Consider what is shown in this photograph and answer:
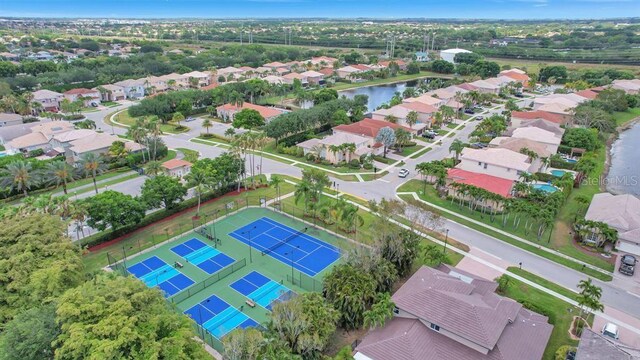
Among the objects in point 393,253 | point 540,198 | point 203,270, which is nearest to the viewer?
point 393,253

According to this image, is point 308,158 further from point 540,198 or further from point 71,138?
point 71,138

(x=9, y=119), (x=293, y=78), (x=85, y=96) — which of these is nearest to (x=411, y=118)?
(x=293, y=78)

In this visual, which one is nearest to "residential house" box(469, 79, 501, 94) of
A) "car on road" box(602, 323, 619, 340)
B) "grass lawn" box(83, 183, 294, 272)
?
"grass lawn" box(83, 183, 294, 272)

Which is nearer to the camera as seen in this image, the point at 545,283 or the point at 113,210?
the point at 545,283

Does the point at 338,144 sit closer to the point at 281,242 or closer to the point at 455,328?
the point at 281,242

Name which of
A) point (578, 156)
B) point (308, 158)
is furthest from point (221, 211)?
point (578, 156)

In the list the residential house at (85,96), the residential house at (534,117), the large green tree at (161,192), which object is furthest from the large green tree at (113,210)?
the residential house at (85,96)
